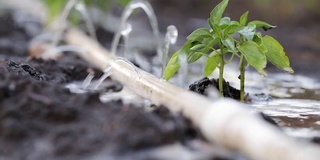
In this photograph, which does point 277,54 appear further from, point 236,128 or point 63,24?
point 63,24

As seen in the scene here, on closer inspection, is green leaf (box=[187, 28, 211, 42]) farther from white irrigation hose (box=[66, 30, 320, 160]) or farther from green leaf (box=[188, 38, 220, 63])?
white irrigation hose (box=[66, 30, 320, 160])

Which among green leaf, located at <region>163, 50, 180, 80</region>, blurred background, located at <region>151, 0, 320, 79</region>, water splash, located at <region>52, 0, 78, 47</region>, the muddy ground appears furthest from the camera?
blurred background, located at <region>151, 0, 320, 79</region>

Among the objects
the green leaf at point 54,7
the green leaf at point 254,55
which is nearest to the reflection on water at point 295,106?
the green leaf at point 254,55

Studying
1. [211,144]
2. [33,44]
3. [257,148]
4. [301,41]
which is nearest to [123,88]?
[211,144]

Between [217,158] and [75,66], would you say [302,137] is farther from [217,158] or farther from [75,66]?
[75,66]

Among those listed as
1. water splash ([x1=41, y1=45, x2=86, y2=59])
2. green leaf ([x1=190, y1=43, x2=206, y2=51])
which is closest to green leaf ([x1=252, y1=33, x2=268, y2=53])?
green leaf ([x1=190, y1=43, x2=206, y2=51])

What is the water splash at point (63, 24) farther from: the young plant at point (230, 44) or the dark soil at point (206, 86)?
the young plant at point (230, 44)
